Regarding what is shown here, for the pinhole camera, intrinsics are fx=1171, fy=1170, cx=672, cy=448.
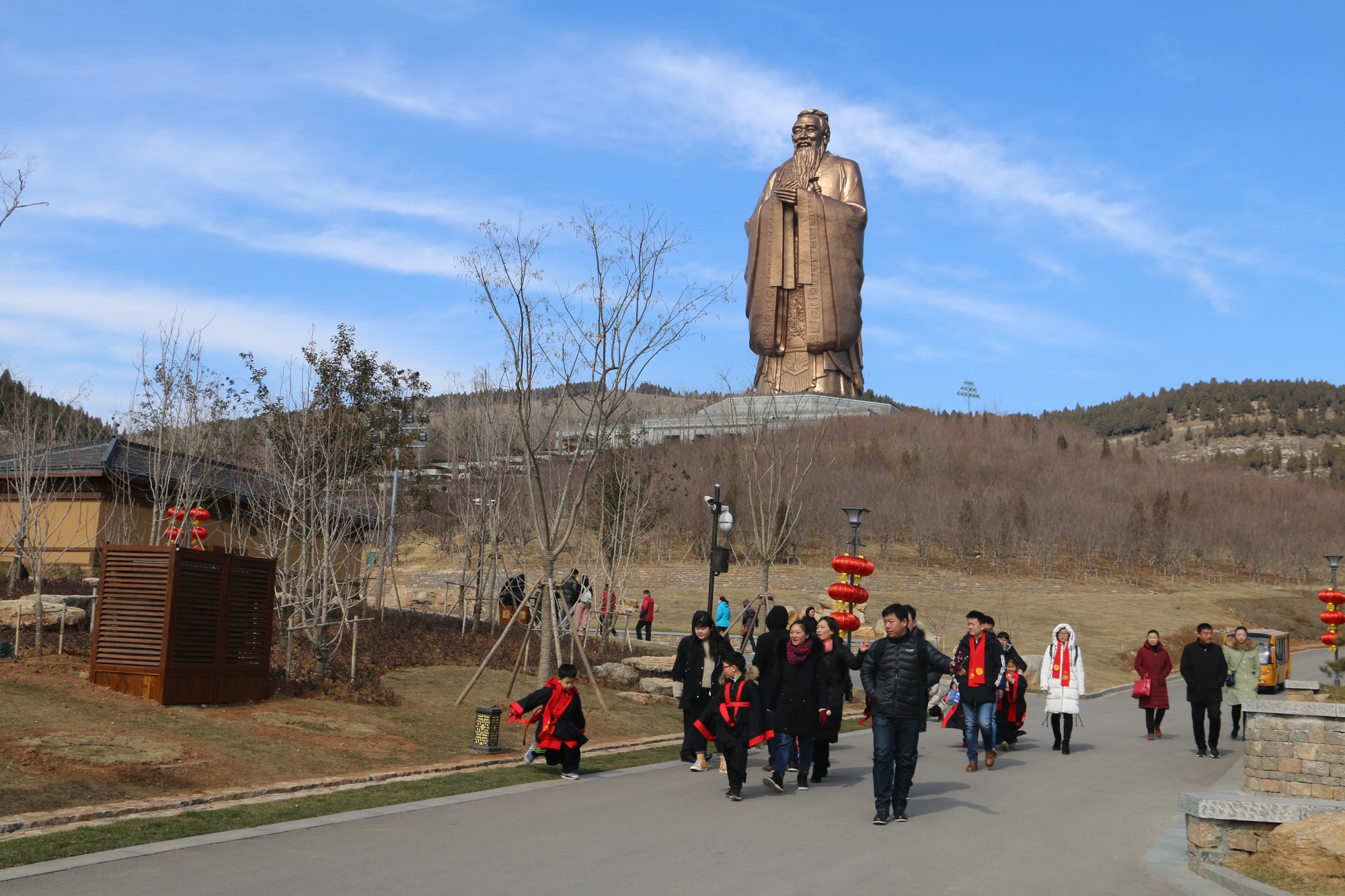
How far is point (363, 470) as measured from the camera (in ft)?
70.0

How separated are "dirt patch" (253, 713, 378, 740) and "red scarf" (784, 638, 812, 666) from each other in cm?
459

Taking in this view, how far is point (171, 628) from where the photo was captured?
11641 millimetres

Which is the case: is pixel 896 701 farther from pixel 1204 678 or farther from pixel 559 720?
pixel 1204 678

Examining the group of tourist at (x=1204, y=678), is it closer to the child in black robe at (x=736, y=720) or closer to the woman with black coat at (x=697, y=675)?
the woman with black coat at (x=697, y=675)

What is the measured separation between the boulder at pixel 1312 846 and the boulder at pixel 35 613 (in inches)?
514

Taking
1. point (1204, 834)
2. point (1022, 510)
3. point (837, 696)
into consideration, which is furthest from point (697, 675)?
point (1022, 510)

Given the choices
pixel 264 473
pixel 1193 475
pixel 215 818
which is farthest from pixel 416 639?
pixel 1193 475

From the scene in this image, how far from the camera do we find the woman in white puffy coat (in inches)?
513

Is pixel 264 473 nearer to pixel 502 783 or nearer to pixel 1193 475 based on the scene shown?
pixel 502 783

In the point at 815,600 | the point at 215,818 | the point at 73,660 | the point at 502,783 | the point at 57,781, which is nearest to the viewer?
the point at 215,818

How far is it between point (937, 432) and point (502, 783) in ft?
206

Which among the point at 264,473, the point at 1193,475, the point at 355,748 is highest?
the point at 1193,475

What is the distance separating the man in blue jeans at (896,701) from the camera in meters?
8.59

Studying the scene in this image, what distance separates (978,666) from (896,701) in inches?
131
